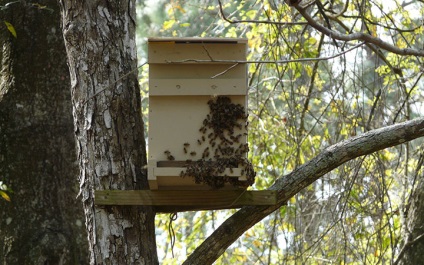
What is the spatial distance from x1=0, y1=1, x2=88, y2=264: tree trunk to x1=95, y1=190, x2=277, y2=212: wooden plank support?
100 cm

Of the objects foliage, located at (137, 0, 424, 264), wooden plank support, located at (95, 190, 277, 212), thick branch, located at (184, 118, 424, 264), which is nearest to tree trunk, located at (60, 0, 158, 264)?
wooden plank support, located at (95, 190, 277, 212)

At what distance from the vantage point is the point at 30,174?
14.0ft

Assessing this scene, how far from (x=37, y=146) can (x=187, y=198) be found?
4.23 ft

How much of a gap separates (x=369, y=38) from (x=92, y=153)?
126cm

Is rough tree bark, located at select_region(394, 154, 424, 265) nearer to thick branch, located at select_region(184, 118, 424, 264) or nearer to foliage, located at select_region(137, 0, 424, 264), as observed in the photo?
foliage, located at select_region(137, 0, 424, 264)

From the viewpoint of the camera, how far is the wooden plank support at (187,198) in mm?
3160

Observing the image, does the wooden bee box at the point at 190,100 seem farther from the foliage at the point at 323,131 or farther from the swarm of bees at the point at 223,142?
the foliage at the point at 323,131

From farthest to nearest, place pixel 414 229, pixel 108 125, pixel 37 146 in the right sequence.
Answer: pixel 414 229 → pixel 37 146 → pixel 108 125

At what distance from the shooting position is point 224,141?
10.7ft

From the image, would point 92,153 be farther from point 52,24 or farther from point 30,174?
point 52,24

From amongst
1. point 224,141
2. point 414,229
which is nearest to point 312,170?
point 224,141

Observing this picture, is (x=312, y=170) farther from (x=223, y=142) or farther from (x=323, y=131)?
(x=323, y=131)

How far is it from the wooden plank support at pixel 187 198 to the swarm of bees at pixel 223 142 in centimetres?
6

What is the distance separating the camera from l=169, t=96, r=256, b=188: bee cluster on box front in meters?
3.20
